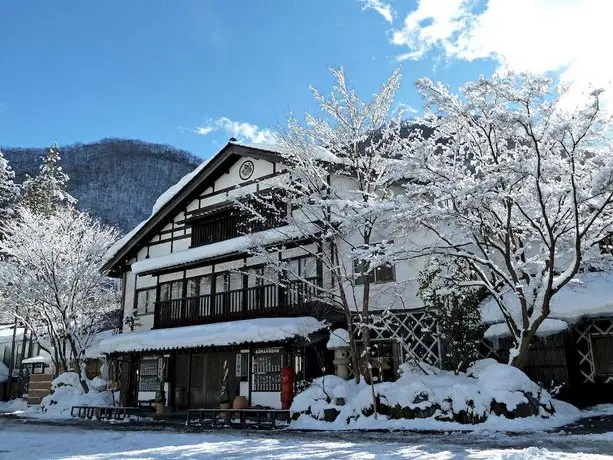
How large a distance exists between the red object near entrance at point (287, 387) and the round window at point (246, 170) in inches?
349

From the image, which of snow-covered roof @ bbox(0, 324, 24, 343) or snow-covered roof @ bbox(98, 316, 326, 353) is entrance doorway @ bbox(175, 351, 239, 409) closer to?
snow-covered roof @ bbox(98, 316, 326, 353)

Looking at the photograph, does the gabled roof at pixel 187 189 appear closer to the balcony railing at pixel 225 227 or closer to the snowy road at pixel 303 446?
the balcony railing at pixel 225 227

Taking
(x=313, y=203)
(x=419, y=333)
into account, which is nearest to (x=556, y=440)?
(x=419, y=333)

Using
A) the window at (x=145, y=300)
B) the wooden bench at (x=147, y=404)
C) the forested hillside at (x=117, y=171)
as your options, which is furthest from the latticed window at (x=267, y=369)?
the forested hillside at (x=117, y=171)

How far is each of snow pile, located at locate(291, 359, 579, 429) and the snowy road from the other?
1541 mm

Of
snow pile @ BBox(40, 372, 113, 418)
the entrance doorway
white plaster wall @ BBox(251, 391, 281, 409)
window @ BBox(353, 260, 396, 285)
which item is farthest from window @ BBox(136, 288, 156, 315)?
window @ BBox(353, 260, 396, 285)

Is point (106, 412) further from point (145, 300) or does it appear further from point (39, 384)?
point (39, 384)

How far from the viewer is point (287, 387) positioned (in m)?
16.6

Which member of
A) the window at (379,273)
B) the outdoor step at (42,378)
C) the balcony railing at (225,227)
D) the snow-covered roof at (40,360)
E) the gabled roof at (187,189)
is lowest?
the outdoor step at (42,378)

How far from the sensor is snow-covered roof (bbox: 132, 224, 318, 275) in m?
17.7

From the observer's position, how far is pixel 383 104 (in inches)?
653

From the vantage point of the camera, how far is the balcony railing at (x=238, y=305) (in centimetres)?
1865

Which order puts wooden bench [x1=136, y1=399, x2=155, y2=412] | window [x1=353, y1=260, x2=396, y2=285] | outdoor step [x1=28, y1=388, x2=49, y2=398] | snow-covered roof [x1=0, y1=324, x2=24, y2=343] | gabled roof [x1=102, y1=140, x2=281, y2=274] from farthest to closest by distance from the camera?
snow-covered roof [x1=0, y1=324, x2=24, y2=343], outdoor step [x1=28, y1=388, x2=49, y2=398], gabled roof [x1=102, y1=140, x2=281, y2=274], wooden bench [x1=136, y1=399, x2=155, y2=412], window [x1=353, y1=260, x2=396, y2=285]

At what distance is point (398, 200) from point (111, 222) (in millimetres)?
74406
